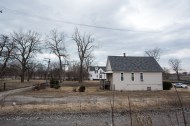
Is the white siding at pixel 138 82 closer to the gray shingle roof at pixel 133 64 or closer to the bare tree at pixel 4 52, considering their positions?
the gray shingle roof at pixel 133 64

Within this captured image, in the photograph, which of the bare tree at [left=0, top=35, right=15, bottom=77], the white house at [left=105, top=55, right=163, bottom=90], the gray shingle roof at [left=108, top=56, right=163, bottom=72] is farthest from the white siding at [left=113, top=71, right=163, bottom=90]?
the bare tree at [left=0, top=35, right=15, bottom=77]

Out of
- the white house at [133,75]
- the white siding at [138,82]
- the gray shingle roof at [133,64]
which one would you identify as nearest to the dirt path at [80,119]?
the white siding at [138,82]

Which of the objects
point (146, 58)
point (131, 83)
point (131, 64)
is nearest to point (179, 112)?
point (131, 83)

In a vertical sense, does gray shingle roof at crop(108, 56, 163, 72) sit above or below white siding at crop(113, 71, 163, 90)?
above

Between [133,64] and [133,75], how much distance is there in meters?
2.52

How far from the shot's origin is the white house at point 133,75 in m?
37.8

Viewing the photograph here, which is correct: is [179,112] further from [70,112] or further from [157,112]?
[70,112]

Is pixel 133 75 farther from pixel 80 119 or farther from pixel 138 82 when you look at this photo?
pixel 80 119

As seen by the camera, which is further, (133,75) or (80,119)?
(133,75)

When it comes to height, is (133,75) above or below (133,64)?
below

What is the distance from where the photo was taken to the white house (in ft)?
124

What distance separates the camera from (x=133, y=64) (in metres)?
40.3

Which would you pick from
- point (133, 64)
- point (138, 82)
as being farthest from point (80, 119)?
point (133, 64)

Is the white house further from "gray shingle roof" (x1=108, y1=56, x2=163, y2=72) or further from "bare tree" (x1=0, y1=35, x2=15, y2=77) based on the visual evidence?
"bare tree" (x1=0, y1=35, x2=15, y2=77)
